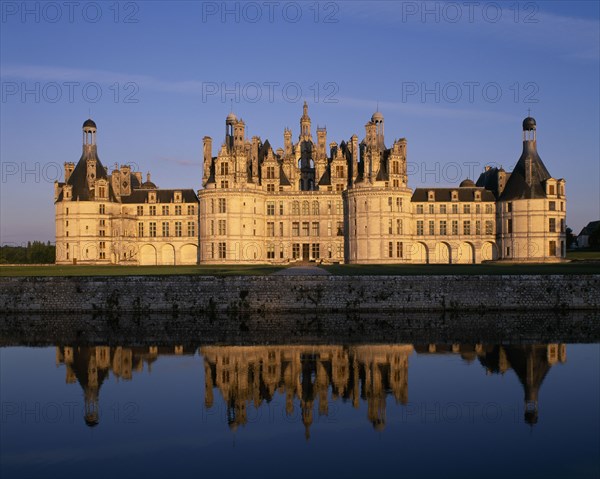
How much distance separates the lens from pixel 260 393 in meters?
19.8

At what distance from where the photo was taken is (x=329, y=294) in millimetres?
35312

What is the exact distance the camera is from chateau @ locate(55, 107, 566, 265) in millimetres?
65125

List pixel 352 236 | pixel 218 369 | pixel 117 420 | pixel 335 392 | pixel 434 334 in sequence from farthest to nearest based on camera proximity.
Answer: pixel 352 236
pixel 434 334
pixel 218 369
pixel 335 392
pixel 117 420

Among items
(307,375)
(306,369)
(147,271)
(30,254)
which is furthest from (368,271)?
(30,254)

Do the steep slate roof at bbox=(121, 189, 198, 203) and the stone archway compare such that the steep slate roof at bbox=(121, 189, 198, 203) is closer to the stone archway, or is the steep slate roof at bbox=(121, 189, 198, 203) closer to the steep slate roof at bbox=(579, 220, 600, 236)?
the stone archway

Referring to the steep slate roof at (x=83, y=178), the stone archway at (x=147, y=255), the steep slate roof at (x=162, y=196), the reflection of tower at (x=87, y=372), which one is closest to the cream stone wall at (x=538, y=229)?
the steep slate roof at (x=162, y=196)

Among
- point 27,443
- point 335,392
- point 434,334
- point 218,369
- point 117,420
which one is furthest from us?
point 434,334

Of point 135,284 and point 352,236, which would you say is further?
point 352,236

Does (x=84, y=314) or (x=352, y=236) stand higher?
(x=352, y=236)

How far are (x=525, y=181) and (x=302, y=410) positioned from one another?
53.7 m

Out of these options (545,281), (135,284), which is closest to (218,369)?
(135,284)

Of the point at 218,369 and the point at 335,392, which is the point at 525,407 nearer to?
the point at 335,392

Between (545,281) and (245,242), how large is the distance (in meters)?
35.0

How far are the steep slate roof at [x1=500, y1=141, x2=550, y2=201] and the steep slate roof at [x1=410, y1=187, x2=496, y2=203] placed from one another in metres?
1.73
